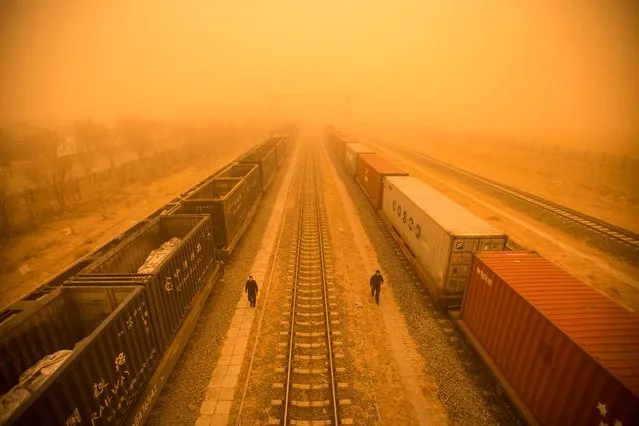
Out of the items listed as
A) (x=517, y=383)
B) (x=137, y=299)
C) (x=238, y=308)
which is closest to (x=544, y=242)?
(x=517, y=383)

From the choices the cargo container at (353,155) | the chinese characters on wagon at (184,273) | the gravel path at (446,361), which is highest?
the cargo container at (353,155)

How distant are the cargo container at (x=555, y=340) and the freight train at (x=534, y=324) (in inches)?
0.9

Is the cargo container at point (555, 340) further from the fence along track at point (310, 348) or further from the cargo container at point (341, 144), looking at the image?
the cargo container at point (341, 144)

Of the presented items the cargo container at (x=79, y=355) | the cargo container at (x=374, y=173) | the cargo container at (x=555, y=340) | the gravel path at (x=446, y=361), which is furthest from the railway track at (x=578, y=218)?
the cargo container at (x=79, y=355)

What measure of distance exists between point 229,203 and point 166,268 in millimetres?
8410

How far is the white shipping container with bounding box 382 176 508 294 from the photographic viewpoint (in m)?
12.3

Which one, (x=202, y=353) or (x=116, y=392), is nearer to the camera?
(x=116, y=392)

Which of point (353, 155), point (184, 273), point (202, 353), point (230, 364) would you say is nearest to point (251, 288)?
point (184, 273)

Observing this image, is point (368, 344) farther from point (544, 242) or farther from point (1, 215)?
point (1, 215)

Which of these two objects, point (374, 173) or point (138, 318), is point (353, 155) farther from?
point (138, 318)

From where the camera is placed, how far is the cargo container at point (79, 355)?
5977 millimetres

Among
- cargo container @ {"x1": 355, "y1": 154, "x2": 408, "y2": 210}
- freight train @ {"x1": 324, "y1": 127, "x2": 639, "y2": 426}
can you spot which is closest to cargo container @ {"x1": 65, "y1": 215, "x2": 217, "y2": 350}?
freight train @ {"x1": 324, "y1": 127, "x2": 639, "y2": 426}

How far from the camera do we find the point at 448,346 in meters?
12.0

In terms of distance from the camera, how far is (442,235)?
42.3ft
